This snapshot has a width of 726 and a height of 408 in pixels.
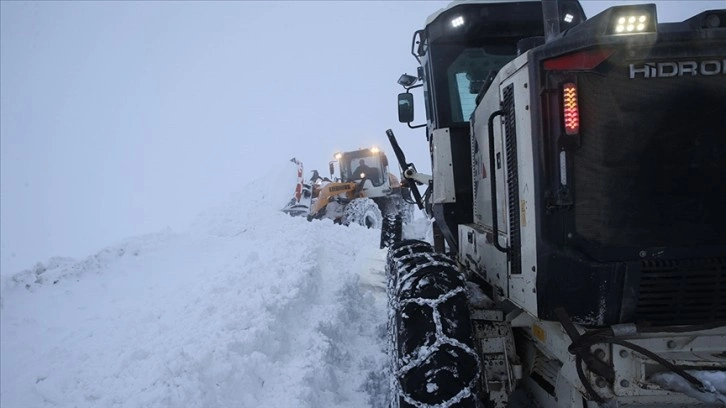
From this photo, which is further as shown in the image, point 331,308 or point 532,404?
point 331,308

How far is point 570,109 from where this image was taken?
1822 millimetres

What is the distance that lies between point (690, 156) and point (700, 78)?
308 mm

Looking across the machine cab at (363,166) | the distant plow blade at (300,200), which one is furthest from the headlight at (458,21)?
the distant plow blade at (300,200)

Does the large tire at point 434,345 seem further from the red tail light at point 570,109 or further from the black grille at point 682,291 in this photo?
the red tail light at point 570,109

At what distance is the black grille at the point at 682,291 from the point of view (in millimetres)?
1827

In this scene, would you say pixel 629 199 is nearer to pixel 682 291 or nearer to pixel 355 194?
pixel 682 291

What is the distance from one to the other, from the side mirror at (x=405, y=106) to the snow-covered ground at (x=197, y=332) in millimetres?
2308

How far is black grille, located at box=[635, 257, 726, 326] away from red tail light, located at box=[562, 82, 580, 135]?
61cm

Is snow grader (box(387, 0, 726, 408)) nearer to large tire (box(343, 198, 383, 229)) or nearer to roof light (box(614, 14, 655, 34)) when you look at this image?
roof light (box(614, 14, 655, 34))

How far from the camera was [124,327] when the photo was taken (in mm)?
4922

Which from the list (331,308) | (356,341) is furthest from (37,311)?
(356,341)

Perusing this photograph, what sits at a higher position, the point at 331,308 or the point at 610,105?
the point at 610,105

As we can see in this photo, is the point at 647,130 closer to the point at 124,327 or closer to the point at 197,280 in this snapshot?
the point at 124,327

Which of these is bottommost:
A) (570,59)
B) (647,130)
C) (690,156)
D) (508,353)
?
(508,353)
